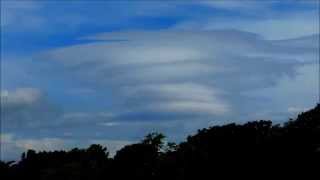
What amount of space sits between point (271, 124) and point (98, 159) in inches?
1642

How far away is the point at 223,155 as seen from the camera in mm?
70562

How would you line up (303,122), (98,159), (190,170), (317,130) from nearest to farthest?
(317,130) → (303,122) → (190,170) → (98,159)

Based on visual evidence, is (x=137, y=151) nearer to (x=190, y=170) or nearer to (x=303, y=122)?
(x=190, y=170)

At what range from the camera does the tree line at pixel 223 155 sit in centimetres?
6162

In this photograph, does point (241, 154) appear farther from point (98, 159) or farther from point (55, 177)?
point (98, 159)

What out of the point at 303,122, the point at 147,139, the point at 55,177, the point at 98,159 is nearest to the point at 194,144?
the point at 303,122

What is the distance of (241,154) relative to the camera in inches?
2692

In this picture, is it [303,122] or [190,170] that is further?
[190,170]

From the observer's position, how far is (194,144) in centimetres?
7662

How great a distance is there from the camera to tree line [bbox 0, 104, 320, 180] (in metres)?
61.6

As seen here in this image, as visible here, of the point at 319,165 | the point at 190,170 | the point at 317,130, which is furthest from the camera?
the point at 190,170

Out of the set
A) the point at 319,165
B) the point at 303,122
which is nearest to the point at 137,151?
the point at 303,122

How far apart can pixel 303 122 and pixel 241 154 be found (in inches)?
234

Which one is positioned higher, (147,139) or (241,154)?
(147,139)
